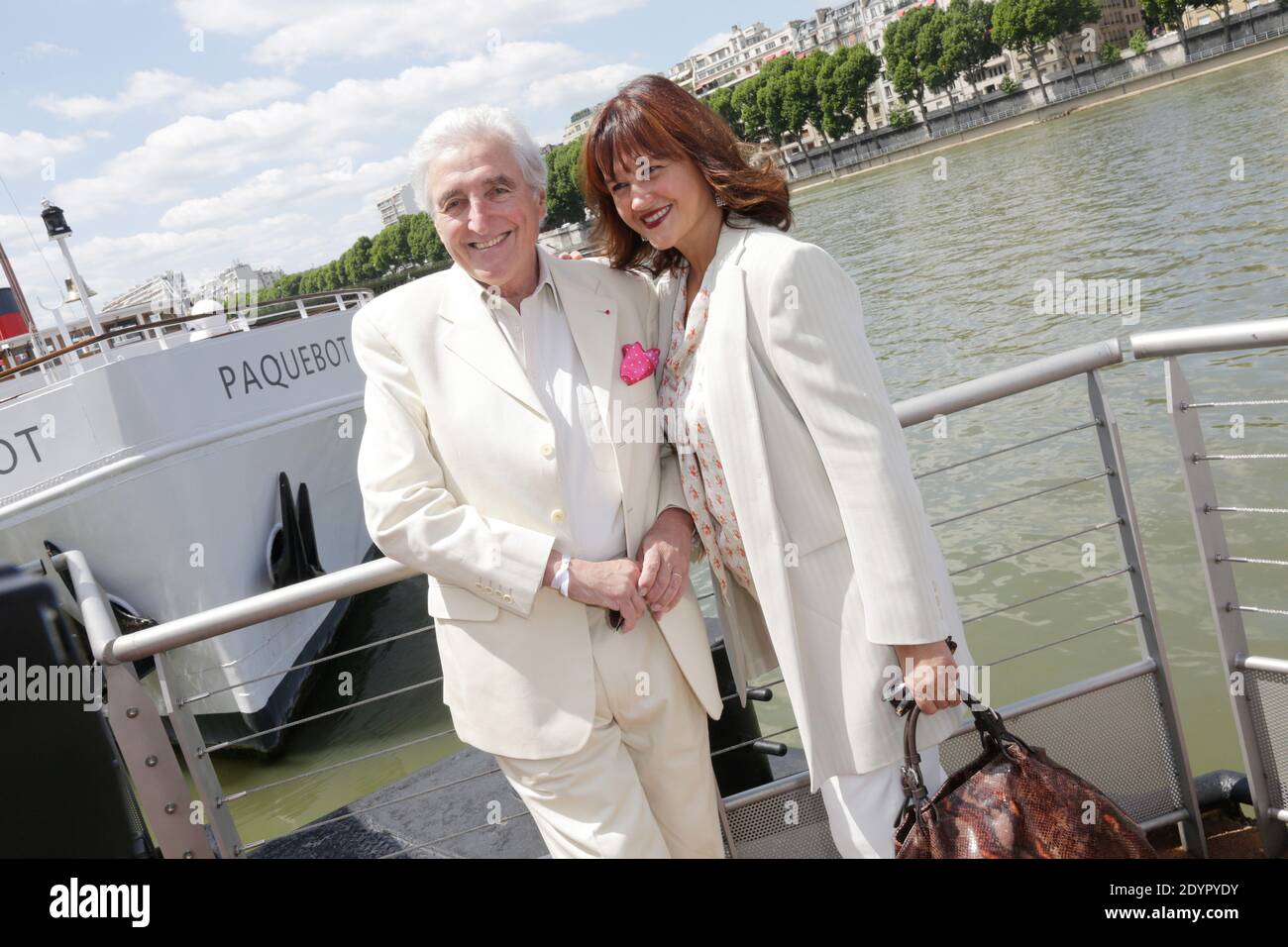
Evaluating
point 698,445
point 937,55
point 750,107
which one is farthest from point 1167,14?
point 698,445

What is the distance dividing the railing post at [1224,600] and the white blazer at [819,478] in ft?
2.92

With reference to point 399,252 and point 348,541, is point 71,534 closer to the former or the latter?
point 348,541

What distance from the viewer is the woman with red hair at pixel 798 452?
1987mm

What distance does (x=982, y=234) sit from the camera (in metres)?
24.2

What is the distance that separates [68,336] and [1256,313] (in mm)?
12247

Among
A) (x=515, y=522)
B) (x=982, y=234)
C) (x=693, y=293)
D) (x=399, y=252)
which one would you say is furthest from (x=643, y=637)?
(x=399, y=252)

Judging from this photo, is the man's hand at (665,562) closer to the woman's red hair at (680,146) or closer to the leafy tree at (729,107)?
the woman's red hair at (680,146)

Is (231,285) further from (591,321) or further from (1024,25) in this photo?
(1024,25)

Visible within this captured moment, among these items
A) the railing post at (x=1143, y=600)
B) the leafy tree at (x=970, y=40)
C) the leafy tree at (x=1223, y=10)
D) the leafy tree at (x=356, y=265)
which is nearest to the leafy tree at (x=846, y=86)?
the leafy tree at (x=970, y=40)

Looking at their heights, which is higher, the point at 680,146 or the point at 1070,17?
the point at 1070,17

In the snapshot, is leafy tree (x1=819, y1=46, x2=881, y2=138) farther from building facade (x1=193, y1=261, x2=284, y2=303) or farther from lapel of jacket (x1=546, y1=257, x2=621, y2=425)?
lapel of jacket (x1=546, y1=257, x2=621, y2=425)

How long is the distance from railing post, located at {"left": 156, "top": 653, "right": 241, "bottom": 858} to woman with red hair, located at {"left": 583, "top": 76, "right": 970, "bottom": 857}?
136 centimetres

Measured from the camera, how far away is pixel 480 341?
2168 mm

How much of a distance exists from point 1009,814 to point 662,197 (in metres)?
1.27
